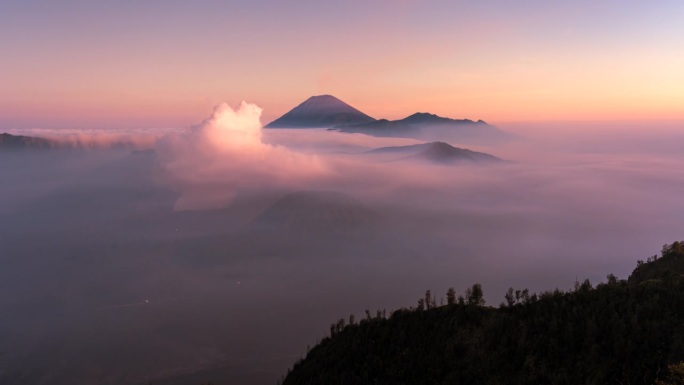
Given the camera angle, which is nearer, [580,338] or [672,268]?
[580,338]

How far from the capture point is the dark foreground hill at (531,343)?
93.9 meters

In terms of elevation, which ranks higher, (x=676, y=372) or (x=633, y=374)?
(x=676, y=372)

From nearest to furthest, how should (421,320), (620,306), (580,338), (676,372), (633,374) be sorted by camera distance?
(676,372)
(633,374)
(580,338)
(620,306)
(421,320)

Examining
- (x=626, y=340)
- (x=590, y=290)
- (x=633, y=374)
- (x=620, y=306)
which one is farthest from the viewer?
(x=590, y=290)

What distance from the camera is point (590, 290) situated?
13550cm

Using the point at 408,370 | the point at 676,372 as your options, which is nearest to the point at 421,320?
the point at 408,370

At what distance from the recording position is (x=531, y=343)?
110 meters

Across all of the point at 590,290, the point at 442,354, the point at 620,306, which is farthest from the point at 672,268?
the point at 442,354

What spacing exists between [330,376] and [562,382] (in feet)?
257

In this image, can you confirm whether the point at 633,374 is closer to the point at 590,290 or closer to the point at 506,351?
the point at 506,351

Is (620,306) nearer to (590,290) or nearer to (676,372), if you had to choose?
(590,290)

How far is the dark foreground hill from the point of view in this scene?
93.9 meters

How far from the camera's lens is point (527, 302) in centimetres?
13950

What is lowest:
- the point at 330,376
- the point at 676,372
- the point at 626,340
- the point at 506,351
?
the point at 330,376
